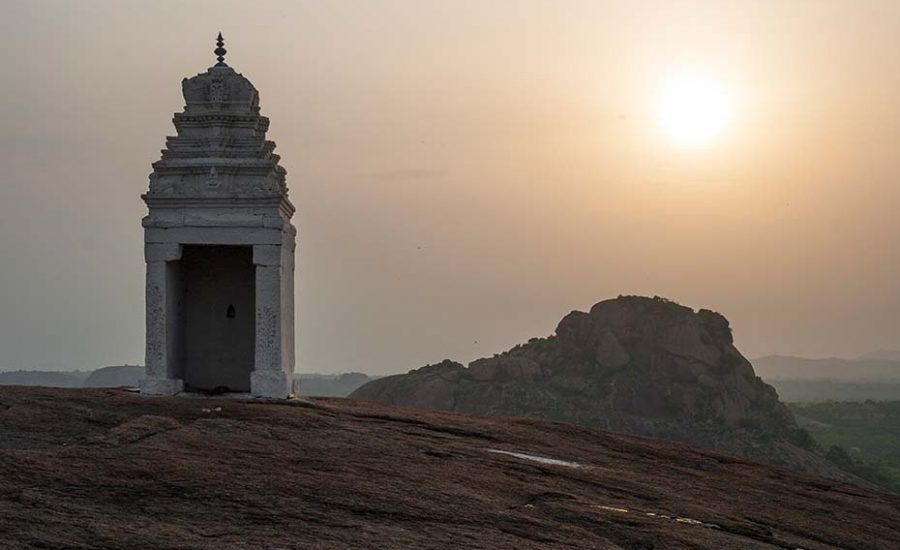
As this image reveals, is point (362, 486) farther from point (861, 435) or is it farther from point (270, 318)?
point (861, 435)

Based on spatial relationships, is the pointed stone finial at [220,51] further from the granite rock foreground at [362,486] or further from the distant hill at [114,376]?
the distant hill at [114,376]

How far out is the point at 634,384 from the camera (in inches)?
3201

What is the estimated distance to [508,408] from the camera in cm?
7462

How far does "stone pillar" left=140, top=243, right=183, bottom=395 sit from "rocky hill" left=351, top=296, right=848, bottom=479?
5530 cm

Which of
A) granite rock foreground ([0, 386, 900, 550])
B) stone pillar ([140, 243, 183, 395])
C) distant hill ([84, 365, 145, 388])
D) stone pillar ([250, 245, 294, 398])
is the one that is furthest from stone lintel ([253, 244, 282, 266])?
distant hill ([84, 365, 145, 388])

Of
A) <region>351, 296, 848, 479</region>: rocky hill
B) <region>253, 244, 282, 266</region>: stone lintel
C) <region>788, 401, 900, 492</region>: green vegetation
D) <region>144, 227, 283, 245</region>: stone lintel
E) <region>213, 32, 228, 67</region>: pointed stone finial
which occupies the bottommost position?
<region>788, 401, 900, 492</region>: green vegetation

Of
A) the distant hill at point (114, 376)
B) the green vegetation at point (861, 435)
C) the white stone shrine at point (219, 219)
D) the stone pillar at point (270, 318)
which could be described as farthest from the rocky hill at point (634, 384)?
the distant hill at point (114, 376)

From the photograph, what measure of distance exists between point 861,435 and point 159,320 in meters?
102

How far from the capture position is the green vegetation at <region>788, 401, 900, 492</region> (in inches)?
2842

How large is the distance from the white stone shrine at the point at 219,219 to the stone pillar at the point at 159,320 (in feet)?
0.06

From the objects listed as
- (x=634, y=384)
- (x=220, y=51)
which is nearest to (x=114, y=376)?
(x=634, y=384)

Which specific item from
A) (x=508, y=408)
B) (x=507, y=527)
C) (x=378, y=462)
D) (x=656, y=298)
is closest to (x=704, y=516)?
(x=507, y=527)

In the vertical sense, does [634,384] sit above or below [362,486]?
below

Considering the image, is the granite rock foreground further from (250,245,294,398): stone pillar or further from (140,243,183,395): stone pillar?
(140,243,183,395): stone pillar
